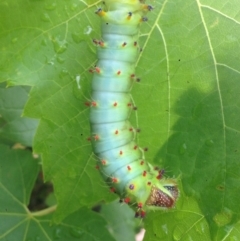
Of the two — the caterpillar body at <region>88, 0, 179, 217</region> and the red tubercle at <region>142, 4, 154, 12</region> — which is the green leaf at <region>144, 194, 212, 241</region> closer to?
the caterpillar body at <region>88, 0, 179, 217</region>

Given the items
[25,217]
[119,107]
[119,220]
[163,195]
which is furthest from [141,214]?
[119,220]

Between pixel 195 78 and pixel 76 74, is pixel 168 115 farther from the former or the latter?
pixel 76 74

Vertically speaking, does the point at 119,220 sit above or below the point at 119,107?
below

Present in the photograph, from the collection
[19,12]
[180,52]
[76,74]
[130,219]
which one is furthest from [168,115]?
[130,219]

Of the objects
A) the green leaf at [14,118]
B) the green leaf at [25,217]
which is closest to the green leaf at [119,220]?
the green leaf at [25,217]

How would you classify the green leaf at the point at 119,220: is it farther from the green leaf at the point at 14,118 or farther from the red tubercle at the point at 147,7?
the red tubercle at the point at 147,7

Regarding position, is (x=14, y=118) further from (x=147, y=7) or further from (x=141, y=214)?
(x=147, y=7)
